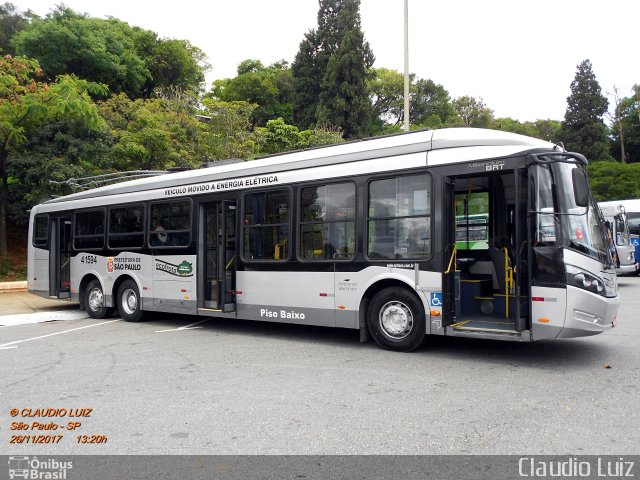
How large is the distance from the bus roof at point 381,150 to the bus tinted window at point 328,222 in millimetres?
510

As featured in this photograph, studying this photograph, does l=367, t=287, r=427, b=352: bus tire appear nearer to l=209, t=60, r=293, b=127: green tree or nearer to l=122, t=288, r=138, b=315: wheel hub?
l=122, t=288, r=138, b=315: wheel hub

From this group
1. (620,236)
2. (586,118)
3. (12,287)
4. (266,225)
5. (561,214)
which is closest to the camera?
(561,214)

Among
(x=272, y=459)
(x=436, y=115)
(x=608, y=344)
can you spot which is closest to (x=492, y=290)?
(x=608, y=344)

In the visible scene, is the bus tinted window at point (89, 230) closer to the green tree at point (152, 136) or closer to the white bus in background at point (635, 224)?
the green tree at point (152, 136)

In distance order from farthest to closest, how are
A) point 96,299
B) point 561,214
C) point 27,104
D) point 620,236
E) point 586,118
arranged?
1. point 586,118
2. point 620,236
3. point 27,104
4. point 96,299
5. point 561,214

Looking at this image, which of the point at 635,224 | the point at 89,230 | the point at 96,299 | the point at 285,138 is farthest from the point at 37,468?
the point at 285,138

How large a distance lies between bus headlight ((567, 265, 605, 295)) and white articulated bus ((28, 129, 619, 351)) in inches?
0.7

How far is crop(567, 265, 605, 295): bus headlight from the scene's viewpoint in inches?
267

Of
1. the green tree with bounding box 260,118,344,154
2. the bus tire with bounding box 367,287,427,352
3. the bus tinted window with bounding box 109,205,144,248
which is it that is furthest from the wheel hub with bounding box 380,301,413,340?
the green tree with bounding box 260,118,344,154

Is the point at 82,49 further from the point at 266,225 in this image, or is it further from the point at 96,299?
the point at 266,225

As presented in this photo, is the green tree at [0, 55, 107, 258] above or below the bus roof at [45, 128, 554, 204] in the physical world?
above

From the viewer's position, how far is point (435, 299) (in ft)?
25.1

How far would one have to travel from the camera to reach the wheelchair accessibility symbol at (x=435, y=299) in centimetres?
762

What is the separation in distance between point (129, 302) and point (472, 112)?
175ft
